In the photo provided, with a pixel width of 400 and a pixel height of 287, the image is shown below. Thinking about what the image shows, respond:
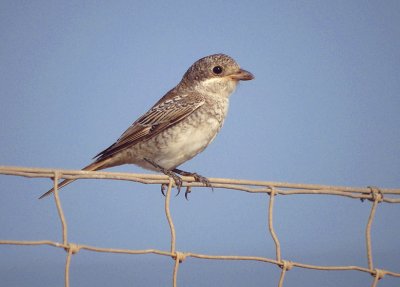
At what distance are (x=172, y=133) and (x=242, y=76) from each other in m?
1.18

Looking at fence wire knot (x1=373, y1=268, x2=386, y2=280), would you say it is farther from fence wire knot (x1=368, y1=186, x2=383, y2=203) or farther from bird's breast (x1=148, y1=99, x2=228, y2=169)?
bird's breast (x1=148, y1=99, x2=228, y2=169)

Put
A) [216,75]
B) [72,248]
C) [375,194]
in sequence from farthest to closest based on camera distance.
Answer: [216,75], [375,194], [72,248]

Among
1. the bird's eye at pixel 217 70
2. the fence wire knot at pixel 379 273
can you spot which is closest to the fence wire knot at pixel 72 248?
the fence wire knot at pixel 379 273

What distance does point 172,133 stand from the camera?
5.48m

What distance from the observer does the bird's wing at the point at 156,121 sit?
18.2 feet

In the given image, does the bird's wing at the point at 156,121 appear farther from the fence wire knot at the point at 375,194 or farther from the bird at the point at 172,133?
the fence wire knot at the point at 375,194

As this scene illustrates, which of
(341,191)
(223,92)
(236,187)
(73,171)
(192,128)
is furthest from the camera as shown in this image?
(223,92)

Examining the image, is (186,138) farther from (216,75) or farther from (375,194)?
(375,194)

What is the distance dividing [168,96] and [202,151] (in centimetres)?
102

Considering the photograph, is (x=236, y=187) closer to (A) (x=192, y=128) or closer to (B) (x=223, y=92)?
(A) (x=192, y=128)

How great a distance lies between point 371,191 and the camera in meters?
3.56

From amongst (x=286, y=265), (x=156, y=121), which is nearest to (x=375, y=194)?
(x=286, y=265)

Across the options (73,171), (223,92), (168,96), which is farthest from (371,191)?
(168,96)

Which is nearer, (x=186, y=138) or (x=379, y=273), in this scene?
(x=379, y=273)
